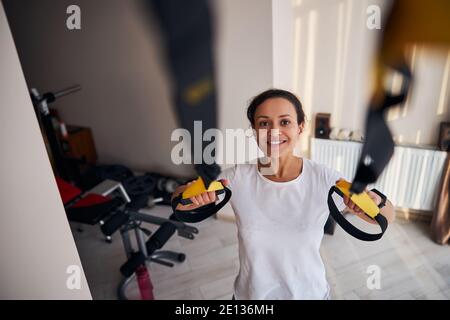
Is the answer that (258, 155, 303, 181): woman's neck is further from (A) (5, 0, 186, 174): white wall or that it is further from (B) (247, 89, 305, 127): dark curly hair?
(A) (5, 0, 186, 174): white wall

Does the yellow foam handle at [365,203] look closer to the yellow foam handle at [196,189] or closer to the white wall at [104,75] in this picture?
the yellow foam handle at [196,189]

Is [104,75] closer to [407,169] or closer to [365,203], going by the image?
[407,169]

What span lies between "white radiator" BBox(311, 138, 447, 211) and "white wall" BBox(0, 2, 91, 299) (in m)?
1.68

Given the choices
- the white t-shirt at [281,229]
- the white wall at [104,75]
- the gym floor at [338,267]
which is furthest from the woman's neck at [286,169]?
the white wall at [104,75]

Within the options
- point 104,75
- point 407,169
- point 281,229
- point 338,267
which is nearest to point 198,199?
point 281,229

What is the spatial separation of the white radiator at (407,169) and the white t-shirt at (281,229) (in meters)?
1.41

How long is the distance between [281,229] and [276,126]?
30cm

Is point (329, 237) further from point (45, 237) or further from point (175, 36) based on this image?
point (175, 36)

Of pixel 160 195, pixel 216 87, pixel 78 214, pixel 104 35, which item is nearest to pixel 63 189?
pixel 78 214

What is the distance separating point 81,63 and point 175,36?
109 inches

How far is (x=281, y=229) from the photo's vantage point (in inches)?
29.8

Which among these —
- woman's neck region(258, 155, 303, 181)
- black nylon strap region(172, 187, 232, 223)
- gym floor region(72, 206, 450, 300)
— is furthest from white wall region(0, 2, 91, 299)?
gym floor region(72, 206, 450, 300)

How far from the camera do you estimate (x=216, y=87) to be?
37 centimetres

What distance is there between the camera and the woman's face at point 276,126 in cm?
52
